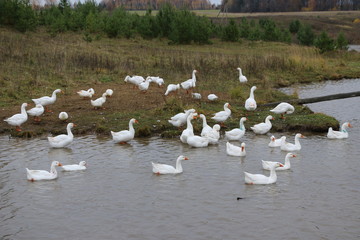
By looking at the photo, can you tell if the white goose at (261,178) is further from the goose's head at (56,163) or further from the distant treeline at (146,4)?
the distant treeline at (146,4)

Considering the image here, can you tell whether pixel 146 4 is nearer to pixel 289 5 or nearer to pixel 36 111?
pixel 289 5

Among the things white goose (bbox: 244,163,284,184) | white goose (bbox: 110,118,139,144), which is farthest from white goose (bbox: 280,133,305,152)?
white goose (bbox: 110,118,139,144)

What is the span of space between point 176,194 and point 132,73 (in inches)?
707

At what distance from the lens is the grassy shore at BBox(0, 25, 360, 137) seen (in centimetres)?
1848

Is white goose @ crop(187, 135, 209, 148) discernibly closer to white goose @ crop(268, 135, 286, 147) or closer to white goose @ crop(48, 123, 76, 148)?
white goose @ crop(268, 135, 286, 147)

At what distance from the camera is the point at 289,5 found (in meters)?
123

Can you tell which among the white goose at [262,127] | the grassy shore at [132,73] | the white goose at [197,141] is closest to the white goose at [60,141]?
the grassy shore at [132,73]

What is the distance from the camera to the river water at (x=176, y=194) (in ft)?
32.6

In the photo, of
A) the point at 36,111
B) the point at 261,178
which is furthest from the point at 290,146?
the point at 36,111

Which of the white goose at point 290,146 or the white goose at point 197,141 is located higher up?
the white goose at point 197,141

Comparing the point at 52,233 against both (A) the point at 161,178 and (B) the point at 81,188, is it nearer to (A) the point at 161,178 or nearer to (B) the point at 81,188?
(B) the point at 81,188

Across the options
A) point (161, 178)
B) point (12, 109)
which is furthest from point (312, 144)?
point (12, 109)

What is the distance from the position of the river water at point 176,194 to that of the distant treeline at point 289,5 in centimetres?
10949

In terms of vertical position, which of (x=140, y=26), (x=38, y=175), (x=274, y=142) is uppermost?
(x=140, y=26)
